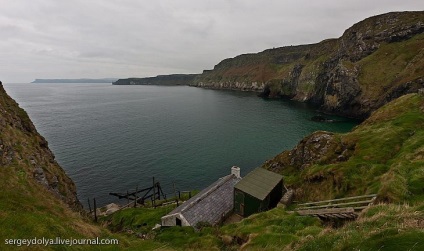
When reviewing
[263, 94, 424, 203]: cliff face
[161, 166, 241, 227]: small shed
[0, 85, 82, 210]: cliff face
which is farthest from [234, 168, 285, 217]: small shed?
[0, 85, 82, 210]: cliff face

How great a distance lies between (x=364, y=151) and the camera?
31984 millimetres

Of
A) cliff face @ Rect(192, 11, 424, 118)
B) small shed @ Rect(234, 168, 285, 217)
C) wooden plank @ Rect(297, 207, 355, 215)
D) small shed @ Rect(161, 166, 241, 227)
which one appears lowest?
small shed @ Rect(161, 166, 241, 227)

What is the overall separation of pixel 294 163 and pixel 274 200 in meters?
15.5

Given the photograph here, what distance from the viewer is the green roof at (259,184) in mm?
27844

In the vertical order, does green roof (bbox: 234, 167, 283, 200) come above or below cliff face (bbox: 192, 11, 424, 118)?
below

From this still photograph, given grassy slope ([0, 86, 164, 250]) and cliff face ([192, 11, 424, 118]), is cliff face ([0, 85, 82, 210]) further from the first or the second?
cliff face ([192, 11, 424, 118])

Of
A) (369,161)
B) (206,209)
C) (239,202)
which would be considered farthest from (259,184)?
(369,161)

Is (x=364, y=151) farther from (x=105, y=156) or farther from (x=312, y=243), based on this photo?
(x=105, y=156)

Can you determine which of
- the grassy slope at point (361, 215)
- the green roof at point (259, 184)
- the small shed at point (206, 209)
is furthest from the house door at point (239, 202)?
the grassy slope at point (361, 215)

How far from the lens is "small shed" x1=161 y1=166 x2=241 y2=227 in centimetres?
2725

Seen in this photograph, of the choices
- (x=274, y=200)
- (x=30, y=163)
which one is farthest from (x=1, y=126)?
(x=274, y=200)

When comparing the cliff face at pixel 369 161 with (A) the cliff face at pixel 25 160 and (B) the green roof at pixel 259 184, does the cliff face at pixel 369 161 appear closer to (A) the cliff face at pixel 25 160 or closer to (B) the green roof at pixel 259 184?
(B) the green roof at pixel 259 184

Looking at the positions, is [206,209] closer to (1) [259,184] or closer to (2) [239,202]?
(2) [239,202]

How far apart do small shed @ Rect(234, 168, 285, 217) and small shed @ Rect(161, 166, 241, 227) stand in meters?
2.02
